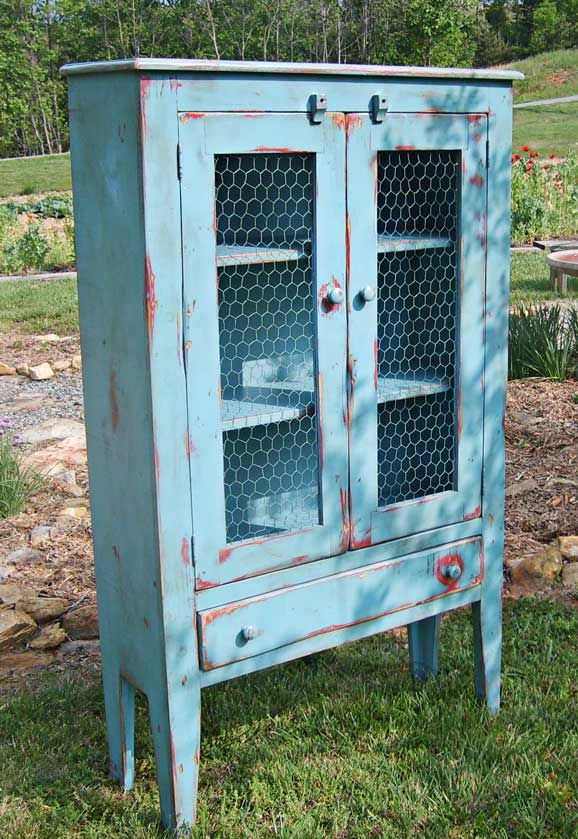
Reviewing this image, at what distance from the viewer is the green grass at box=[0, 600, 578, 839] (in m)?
2.70

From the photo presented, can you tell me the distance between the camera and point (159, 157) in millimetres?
2270

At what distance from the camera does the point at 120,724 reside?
9.50 ft

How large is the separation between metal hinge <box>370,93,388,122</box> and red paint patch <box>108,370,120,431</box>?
901 mm

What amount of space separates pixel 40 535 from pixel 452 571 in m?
2.20

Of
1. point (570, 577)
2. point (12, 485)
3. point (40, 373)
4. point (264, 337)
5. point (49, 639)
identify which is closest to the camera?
point (264, 337)

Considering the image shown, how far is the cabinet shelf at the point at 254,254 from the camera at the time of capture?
2480mm

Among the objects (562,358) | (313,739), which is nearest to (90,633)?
(313,739)

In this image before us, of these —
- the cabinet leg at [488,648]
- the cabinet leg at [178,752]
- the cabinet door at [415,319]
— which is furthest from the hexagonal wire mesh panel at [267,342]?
the cabinet leg at [488,648]

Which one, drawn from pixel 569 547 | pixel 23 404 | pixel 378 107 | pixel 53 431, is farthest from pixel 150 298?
pixel 23 404

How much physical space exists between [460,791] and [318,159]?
167cm

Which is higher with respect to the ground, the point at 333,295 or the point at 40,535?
the point at 333,295

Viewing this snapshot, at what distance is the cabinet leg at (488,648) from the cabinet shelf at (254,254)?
4.04ft

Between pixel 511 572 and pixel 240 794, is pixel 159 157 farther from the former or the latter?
pixel 511 572

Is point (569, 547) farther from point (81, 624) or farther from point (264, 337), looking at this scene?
point (264, 337)
